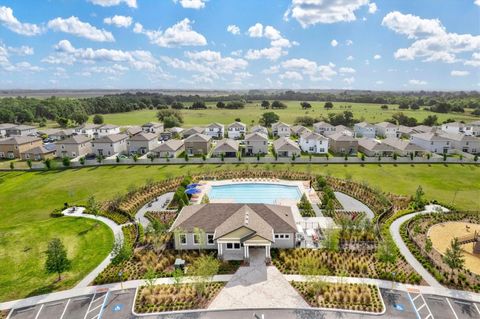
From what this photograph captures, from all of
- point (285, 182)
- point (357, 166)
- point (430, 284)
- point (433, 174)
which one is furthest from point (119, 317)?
point (433, 174)

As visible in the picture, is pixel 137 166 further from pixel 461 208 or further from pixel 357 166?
pixel 461 208

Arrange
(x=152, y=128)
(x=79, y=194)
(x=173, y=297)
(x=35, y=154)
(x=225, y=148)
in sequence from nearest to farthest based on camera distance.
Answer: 1. (x=173, y=297)
2. (x=79, y=194)
3. (x=225, y=148)
4. (x=35, y=154)
5. (x=152, y=128)

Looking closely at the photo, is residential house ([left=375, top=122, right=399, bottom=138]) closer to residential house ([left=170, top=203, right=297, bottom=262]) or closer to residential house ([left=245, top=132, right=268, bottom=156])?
residential house ([left=245, top=132, right=268, bottom=156])

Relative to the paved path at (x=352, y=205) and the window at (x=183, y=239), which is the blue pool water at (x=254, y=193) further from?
the window at (x=183, y=239)

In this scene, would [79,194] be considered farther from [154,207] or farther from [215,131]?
[215,131]

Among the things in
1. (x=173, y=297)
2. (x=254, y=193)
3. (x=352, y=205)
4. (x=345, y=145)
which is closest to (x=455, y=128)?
(x=345, y=145)

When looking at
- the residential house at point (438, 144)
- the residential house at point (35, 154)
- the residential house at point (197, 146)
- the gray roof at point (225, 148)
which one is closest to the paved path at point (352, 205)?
the gray roof at point (225, 148)
